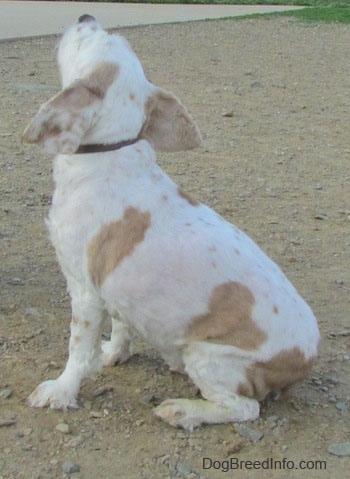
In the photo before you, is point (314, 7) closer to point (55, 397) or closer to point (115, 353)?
point (115, 353)

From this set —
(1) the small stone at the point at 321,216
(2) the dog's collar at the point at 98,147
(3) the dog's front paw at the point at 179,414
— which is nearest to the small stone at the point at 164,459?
(3) the dog's front paw at the point at 179,414

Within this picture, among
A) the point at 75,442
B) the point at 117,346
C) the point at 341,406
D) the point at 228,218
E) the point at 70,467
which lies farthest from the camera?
the point at 228,218

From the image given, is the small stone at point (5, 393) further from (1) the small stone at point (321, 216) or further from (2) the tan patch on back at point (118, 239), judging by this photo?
(1) the small stone at point (321, 216)

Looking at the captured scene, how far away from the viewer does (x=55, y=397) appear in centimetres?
387

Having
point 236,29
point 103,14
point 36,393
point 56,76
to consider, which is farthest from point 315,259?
point 103,14

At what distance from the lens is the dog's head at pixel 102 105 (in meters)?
3.54

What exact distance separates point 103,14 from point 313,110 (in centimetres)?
653

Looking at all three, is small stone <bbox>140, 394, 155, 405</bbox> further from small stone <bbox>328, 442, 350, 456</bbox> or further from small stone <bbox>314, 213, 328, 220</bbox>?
small stone <bbox>314, 213, 328, 220</bbox>

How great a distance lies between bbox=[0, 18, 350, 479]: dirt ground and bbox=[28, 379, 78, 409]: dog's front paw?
45mm

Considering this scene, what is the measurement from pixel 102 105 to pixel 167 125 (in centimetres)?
38

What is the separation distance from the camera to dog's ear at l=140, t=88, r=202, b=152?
3.89 meters

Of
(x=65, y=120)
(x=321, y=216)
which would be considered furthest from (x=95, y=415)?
(x=321, y=216)

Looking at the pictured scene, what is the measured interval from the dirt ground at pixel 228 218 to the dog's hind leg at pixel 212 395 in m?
0.05

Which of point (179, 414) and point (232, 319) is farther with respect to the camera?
point (179, 414)
